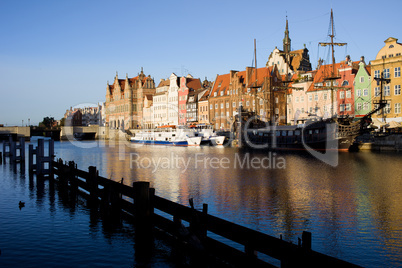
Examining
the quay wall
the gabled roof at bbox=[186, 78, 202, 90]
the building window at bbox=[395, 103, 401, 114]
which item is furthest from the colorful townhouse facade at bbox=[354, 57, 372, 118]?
the gabled roof at bbox=[186, 78, 202, 90]

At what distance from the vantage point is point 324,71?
8788 cm

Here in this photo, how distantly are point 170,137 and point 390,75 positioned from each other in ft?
175

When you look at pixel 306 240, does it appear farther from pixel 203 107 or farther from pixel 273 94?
pixel 203 107

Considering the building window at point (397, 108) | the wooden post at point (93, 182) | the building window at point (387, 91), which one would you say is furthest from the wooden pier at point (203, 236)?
the building window at point (387, 91)

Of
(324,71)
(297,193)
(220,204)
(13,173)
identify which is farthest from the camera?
(324,71)

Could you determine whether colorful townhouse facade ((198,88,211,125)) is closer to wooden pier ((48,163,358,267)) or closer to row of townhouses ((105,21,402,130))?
row of townhouses ((105,21,402,130))

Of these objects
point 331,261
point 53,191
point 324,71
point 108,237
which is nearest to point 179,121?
point 324,71

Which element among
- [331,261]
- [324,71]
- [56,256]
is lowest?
[56,256]

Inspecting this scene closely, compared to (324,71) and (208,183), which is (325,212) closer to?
(208,183)

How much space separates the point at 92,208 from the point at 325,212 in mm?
12575

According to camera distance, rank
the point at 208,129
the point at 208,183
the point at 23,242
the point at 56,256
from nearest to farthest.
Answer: the point at 56,256
the point at 23,242
the point at 208,183
the point at 208,129

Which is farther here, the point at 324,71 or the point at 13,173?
the point at 324,71

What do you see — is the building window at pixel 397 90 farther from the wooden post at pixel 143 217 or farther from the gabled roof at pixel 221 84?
the wooden post at pixel 143 217

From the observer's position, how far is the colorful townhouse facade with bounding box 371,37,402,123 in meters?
73.8
